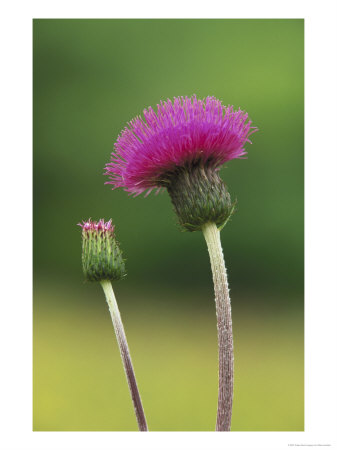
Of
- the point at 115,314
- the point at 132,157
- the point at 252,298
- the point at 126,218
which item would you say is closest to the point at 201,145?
A: the point at 132,157

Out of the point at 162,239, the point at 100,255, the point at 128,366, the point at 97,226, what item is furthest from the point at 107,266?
the point at 162,239

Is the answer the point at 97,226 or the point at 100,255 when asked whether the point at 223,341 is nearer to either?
the point at 100,255

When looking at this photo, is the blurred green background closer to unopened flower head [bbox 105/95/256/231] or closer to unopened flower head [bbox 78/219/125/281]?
unopened flower head [bbox 78/219/125/281]

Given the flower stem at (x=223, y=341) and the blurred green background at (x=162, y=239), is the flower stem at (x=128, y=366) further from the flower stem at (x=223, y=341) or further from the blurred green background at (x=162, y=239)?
the blurred green background at (x=162, y=239)

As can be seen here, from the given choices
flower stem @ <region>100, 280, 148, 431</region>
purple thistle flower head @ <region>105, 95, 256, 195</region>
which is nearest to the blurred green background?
flower stem @ <region>100, 280, 148, 431</region>

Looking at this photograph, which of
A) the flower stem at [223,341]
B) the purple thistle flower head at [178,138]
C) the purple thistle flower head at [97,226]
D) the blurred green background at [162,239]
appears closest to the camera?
the flower stem at [223,341]

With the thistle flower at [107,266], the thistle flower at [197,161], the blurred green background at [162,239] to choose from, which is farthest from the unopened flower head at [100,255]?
the blurred green background at [162,239]

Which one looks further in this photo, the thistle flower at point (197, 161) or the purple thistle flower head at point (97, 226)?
the purple thistle flower head at point (97, 226)
